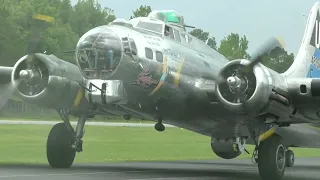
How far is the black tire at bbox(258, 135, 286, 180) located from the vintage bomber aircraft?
25 millimetres

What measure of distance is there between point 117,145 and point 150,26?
17.4m

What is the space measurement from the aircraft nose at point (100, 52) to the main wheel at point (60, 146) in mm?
3086

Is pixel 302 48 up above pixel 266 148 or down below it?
above

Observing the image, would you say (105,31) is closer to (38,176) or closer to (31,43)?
(31,43)

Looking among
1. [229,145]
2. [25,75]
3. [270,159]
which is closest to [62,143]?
[25,75]

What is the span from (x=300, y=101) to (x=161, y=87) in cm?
363

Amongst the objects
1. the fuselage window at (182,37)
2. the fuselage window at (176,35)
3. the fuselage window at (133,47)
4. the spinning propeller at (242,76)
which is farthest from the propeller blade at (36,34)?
the spinning propeller at (242,76)

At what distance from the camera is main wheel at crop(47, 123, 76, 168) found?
18.7m

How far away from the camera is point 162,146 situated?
35688 mm

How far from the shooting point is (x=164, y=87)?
17.3m

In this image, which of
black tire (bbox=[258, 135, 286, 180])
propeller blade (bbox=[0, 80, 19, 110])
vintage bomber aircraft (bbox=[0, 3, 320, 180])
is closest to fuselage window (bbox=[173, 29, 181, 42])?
vintage bomber aircraft (bbox=[0, 3, 320, 180])

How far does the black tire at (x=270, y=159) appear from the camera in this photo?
1688cm

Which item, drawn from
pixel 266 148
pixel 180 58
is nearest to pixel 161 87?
pixel 180 58

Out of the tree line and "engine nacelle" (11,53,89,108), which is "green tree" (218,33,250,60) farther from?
"engine nacelle" (11,53,89,108)
